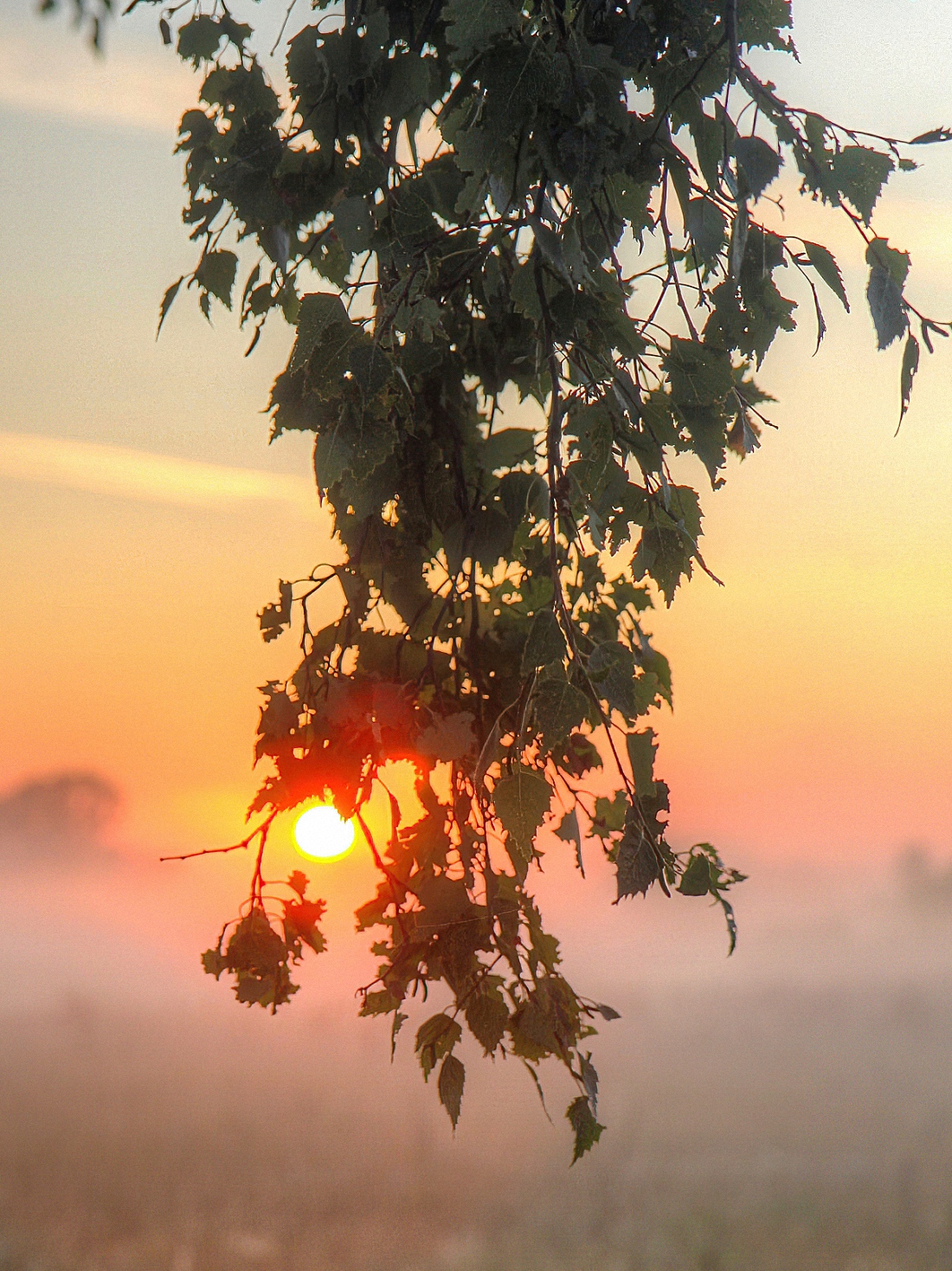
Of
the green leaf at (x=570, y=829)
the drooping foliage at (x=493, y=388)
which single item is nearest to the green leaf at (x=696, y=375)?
the drooping foliage at (x=493, y=388)

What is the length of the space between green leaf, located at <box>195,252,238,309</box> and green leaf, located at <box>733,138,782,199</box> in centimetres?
36

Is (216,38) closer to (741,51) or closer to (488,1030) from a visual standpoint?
(741,51)

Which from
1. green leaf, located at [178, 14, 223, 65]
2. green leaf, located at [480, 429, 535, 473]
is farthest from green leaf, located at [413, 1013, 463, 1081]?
green leaf, located at [178, 14, 223, 65]

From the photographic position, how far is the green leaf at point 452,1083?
2.58 feet

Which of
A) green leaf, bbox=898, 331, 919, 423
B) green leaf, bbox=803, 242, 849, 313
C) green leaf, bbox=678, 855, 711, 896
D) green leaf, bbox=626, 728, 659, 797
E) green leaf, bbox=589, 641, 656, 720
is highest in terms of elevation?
green leaf, bbox=803, 242, 849, 313

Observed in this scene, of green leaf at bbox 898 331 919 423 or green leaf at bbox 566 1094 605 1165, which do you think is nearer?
green leaf at bbox 898 331 919 423

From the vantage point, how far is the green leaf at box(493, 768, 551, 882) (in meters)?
0.70

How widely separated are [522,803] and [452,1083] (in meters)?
0.24

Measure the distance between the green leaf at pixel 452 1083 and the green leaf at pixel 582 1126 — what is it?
77 mm

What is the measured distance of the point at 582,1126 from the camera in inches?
29.8

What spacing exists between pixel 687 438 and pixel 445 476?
0.64ft

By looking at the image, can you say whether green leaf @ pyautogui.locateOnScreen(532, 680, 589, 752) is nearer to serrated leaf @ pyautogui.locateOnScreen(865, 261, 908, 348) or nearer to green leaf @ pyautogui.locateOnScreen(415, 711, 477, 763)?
green leaf @ pyautogui.locateOnScreen(415, 711, 477, 763)

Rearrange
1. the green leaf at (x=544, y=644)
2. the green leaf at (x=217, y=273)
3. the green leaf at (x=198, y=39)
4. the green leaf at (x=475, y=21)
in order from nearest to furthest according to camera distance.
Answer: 1. the green leaf at (x=475, y=21)
2. the green leaf at (x=544, y=644)
3. the green leaf at (x=217, y=273)
4. the green leaf at (x=198, y=39)

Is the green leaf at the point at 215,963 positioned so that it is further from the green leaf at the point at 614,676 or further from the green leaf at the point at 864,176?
the green leaf at the point at 864,176
